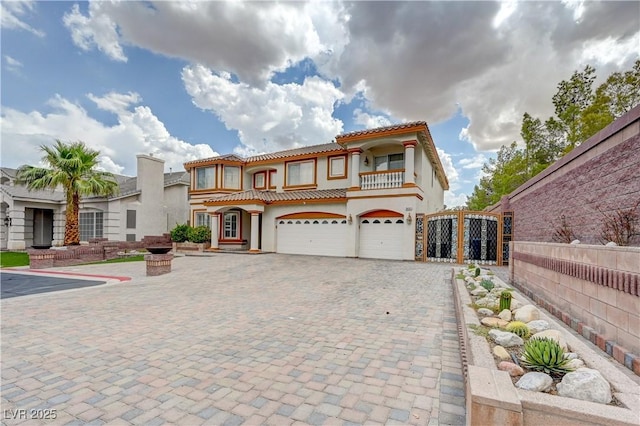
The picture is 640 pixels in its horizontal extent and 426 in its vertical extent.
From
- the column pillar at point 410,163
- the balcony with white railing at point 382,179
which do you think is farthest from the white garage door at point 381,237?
the column pillar at point 410,163

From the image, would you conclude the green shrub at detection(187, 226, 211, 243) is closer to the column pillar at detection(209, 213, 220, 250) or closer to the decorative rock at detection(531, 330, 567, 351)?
the column pillar at detection(209, 213, 220, 250)

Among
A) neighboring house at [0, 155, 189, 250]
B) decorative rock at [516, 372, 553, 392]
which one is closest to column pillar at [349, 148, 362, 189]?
decorative rock at [516, 372, 553, 392]

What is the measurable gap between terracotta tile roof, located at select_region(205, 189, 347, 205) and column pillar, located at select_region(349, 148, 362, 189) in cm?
96

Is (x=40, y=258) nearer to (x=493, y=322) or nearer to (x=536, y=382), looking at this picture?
(x=493, y=322)

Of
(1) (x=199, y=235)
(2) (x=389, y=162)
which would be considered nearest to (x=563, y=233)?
→ (2) (x=389, y=162)

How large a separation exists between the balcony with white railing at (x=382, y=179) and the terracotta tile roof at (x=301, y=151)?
10.2 ft

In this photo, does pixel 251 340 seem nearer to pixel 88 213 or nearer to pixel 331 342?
pixel 331 342

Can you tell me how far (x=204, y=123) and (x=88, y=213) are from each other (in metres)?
11.9

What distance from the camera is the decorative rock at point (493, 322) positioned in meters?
3.92

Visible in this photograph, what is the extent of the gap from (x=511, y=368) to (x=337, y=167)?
16.9m

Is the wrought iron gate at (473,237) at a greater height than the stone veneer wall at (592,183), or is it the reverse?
the stone veneer wall at (592,183)

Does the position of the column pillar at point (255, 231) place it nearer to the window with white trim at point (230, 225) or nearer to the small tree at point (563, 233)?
the window with white trim at point (230, 225)

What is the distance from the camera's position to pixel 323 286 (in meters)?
8.68

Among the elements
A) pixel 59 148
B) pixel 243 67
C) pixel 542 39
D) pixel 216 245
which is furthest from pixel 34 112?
pixel 542 39
